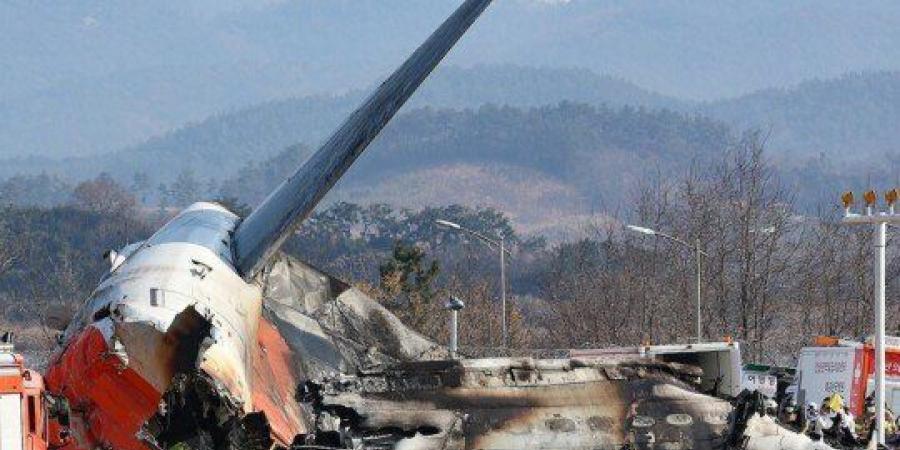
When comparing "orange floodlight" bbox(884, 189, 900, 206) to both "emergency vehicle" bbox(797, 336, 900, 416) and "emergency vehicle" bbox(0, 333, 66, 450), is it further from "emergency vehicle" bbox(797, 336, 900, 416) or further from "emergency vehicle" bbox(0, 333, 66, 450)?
"emergency vehicle" bbox(0, 333, 66, 450)

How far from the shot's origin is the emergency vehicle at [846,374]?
37.4 meters

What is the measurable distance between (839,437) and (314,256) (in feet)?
383

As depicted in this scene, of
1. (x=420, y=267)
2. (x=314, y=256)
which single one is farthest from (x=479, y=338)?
(x=314, y=256)

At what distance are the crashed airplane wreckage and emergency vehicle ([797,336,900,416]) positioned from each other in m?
8.66

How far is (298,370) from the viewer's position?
94.3 ft

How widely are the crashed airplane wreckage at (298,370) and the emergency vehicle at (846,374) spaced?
866cm

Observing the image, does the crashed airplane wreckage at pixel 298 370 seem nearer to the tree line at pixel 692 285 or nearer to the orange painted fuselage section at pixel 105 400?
the orange painted fuselage section at pixel 105 400

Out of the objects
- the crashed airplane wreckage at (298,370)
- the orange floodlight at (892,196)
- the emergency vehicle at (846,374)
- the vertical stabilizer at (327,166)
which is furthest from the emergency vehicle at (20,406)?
the emergency vehicle at (846,374)

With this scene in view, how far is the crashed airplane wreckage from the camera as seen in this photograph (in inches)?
714

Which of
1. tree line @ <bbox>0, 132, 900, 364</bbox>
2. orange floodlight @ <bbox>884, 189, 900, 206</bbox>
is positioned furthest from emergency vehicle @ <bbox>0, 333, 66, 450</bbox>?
tree line @ <bbox>0, 132, 900, 364</bbox>

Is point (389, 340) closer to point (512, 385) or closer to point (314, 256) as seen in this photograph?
point (512, 385)

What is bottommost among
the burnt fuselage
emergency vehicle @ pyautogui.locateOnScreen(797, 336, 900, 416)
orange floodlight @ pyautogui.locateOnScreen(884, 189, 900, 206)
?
emergency vehicle @ pyautogui.locateOnScreen(797, 336, 900, 416)

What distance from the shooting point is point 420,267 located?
8262 cm

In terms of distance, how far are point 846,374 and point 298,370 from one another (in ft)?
44.2
